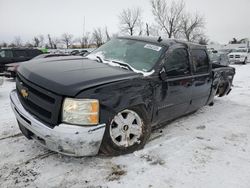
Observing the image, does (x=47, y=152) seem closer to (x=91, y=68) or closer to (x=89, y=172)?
(x=89, y=172)

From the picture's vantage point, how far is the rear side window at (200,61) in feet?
16.4

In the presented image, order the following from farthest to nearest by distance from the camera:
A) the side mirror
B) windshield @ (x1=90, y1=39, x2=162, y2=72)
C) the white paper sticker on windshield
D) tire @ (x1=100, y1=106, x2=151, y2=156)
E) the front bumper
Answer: the white paper sticker on windshield → windshield @ (x1=90, y1=39, x2=162, y2=72) → the side mirror → tire @ (x1=100, y1=106, x2=151, y2=156) → the front bumper

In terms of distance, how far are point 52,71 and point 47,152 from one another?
3.68 feet

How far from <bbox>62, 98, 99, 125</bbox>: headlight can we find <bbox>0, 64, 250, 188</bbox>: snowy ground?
651 mm

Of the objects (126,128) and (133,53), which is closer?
(126,128)

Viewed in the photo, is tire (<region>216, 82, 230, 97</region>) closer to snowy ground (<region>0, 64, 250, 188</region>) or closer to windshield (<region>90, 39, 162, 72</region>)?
snowy ground (<region>0, 64, 250, 188</region>)

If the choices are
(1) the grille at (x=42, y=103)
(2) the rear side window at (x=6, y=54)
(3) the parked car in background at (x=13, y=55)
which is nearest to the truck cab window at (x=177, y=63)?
(1) the grille at (x=42, y=103)

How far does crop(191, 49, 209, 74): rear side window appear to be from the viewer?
5.00m

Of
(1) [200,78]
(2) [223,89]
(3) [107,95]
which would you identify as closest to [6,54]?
(2) [223,89]

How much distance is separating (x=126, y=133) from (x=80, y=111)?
0.83 m

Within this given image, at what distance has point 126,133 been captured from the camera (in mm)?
3551

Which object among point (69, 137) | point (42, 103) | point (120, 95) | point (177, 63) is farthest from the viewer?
point (177, 63)

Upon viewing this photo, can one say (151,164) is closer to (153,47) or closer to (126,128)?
(126,128)

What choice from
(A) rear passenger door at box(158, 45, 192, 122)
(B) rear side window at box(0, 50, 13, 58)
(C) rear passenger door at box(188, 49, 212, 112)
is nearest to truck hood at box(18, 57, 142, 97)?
(A) rear passenger door at box(158, 45, 192, 122)
